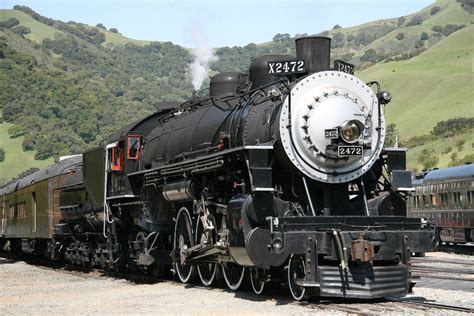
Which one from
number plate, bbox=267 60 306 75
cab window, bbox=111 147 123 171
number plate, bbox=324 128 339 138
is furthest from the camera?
cab window, bbox=111 147 123 171

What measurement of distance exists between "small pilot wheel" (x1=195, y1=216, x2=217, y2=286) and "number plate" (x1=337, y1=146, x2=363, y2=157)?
10.1 ft

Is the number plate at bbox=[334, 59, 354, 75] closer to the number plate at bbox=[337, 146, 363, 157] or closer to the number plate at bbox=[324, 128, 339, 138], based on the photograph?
the number plate at bbox=[324, 128, 339, 138]

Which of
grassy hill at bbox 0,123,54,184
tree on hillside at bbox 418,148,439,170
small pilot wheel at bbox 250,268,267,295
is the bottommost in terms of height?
small pilot wheel at bbox 250,268,267,295

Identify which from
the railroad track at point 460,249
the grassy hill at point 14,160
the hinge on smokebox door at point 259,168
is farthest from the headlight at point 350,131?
the grassy hill at point 14,160

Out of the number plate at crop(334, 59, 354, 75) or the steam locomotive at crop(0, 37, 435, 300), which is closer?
the steam locomotive at crop(0, 37, 435, 300)

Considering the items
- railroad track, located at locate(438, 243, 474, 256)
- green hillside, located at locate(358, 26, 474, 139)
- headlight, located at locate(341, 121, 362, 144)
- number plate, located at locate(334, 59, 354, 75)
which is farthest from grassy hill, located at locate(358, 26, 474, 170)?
headlight, located at locate(341, 121, 362, 144)

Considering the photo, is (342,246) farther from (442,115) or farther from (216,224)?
(442,115)

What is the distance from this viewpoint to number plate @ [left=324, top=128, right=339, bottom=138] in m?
13.0

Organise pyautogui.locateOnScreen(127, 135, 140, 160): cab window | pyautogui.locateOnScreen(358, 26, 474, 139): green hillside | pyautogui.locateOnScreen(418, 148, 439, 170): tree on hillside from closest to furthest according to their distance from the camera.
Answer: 1. pyautogui.locateOnScreen(127, 135, 140, 160): cab window
2. pyautogui.locateOnScreen(418, 148, 439, 170): tree on hillside
3. pyautogui.locateOnScreen(358, 26, 474, 139): green hillside

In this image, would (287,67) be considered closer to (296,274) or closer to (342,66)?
(342,66)

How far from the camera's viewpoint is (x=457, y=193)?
29469 millimetres

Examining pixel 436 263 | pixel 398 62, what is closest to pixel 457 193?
pixel 436 263

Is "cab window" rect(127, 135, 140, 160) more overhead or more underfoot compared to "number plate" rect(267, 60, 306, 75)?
more underfoot

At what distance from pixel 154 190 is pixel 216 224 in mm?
3497
